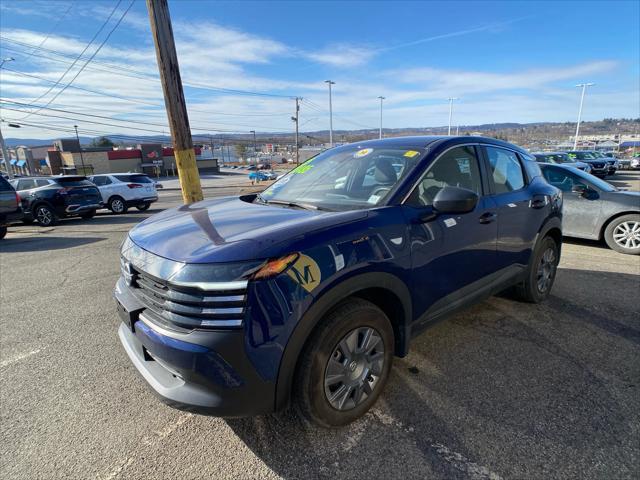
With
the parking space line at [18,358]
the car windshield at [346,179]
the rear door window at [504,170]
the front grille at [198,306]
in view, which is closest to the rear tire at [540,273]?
the rear door window at [504,170]

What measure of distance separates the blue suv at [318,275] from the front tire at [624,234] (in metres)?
4.64

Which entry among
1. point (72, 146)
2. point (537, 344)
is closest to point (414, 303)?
point (537, 344)

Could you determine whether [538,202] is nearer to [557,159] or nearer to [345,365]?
[345,365]

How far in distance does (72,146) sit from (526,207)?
3278 inches

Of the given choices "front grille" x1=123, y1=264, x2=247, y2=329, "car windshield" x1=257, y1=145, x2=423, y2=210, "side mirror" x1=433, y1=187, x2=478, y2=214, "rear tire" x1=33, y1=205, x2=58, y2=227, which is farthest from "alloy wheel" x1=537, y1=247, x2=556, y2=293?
"rear tire" x1=33, y1=205, x2=58, y2=227

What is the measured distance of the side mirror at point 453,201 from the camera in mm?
2355

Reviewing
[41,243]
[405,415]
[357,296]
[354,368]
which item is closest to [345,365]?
[354,368]

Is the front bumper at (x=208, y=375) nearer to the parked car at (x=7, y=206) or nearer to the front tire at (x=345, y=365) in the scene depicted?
the front tire at (x=345, y=365)

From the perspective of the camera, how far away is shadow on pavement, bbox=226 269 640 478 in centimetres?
199

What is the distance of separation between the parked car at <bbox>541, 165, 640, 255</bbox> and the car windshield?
223 inches

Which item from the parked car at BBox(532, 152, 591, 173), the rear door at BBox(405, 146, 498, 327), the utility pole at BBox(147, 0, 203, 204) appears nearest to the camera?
the rear door at BBox(405, 146, 498, 327)

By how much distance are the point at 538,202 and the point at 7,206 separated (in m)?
10.9

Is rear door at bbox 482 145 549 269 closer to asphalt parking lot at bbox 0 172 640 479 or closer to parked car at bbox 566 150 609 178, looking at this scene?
asphalt parking lot at bbox 0 172 640 479

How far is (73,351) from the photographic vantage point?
129 inches
